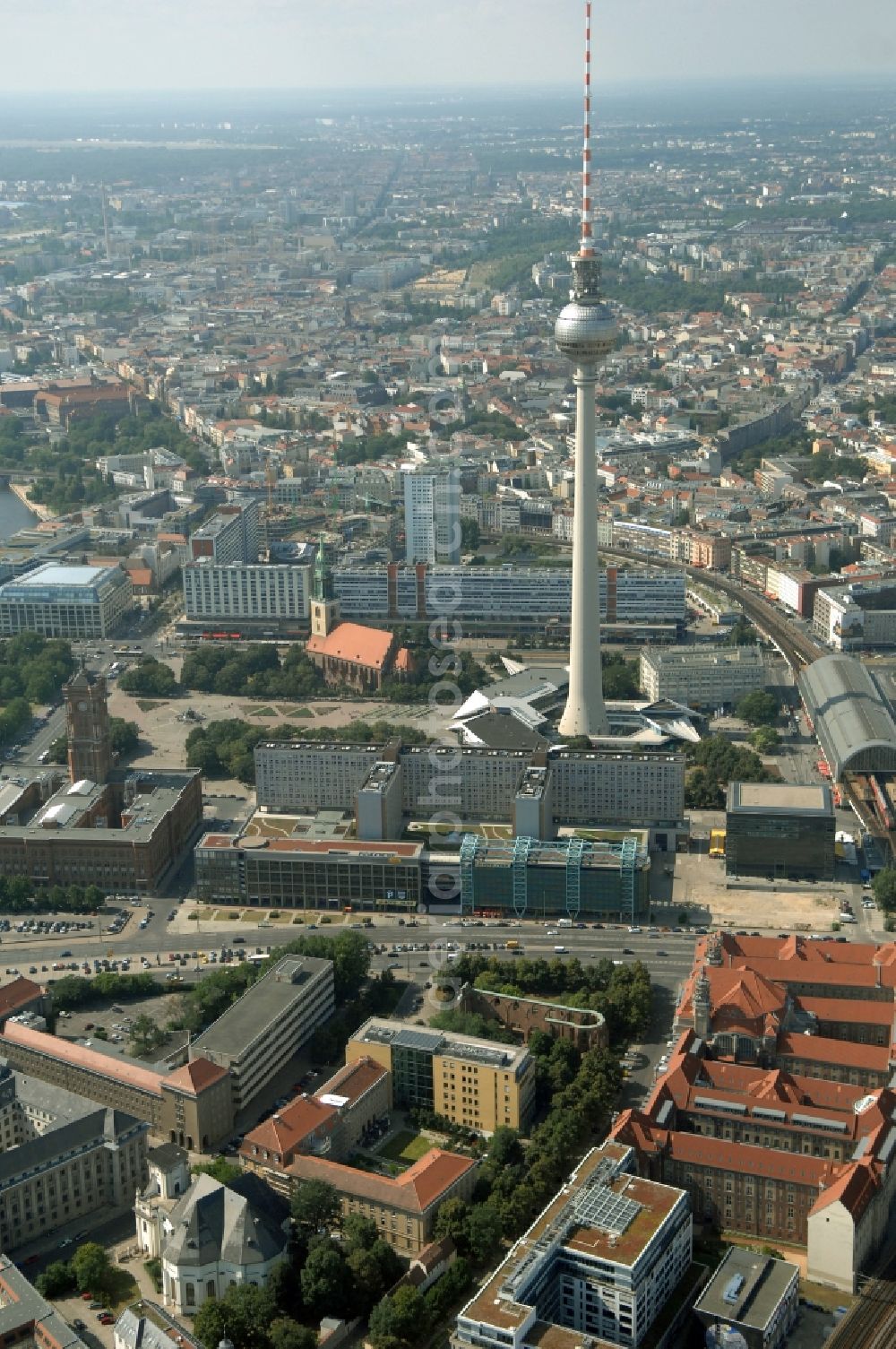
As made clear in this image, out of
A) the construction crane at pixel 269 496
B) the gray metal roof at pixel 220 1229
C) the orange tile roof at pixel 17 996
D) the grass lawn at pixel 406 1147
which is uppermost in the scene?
the gray metal roof at pixel 220 1229

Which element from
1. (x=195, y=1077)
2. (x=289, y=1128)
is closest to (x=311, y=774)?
(x=195, y=1077)

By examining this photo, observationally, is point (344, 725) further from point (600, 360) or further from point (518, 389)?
point (518, 389)

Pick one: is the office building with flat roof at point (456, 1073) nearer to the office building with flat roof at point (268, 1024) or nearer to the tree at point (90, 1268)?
the office building with flat roof at point (268, 1024)

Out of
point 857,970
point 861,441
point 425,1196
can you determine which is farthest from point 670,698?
point 861,441

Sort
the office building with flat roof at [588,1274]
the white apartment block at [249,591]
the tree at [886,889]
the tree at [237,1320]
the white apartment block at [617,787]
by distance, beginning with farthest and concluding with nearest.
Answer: the white apartment block at [249,591] < the white apartment block at [617,787] < the tree at [886,889] < the tree at [237,1320] < the office building with flat roof at [588,1274]

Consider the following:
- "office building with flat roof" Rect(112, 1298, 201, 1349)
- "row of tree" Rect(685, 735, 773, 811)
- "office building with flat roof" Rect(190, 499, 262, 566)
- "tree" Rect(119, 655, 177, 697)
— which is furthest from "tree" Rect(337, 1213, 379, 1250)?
"office building with flat roof" Rect(190, 499, 262, 566)

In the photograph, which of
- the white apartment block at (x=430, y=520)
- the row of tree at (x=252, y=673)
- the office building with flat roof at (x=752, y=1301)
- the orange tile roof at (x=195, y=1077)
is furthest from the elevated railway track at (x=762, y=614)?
the office building with flat roof at (x=752, y=1301)

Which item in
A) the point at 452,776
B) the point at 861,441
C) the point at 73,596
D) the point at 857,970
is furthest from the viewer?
the point at 861,441
